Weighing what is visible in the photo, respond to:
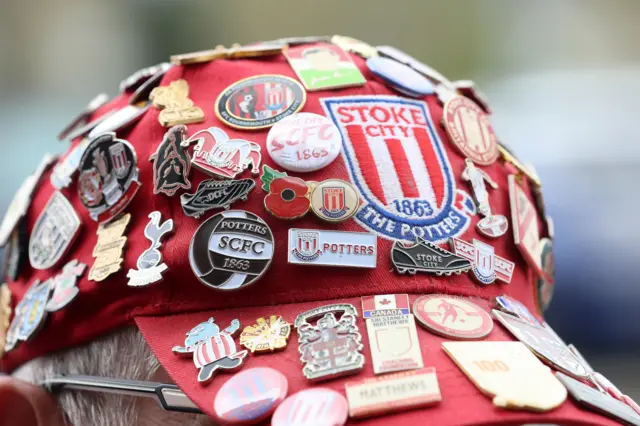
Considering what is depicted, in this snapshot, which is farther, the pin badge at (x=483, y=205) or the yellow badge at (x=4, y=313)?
the yellow badge at (x=4, y=313)

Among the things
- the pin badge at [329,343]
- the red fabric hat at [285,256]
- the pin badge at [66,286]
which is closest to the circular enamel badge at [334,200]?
the red fabric hat at [285,256]

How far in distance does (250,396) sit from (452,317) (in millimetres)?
266

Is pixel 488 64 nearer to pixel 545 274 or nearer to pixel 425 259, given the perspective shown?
pixel 545 274

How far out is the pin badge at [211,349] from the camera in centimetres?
86

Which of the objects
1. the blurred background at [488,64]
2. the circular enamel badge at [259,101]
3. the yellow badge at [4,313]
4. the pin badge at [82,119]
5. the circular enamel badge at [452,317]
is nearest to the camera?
the circular enamel badge at [452,317]

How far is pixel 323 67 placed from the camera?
1.09 meters

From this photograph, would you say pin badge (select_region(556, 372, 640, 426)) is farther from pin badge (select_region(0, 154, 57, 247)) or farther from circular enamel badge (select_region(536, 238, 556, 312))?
pin badge (select_region(0, 154, 57, 247))

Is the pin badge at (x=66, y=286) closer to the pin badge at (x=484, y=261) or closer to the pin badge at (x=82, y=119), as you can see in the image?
the pin badge at (x=82, y=119)

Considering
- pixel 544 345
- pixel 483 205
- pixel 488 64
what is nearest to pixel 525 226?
pixel 483 205

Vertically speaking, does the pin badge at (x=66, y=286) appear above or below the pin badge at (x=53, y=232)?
below

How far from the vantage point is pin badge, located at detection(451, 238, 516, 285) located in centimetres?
98

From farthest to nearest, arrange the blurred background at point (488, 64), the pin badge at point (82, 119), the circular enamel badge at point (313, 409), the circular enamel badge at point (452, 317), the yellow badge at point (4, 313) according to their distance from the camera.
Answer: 1. the blurred background at point (488, 64)
2. the pin badge at point (82, 119)
3. the yellow badge at point (4, 313)
4. the circular enamel badge at point (452, 317)
5. the circular enamel badge at point (313, 409)

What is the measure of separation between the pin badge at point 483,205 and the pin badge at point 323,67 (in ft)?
0.65

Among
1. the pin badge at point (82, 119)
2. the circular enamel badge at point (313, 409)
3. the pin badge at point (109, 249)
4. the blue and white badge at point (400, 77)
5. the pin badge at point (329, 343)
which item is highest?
the pin badge at point (82, 119)
